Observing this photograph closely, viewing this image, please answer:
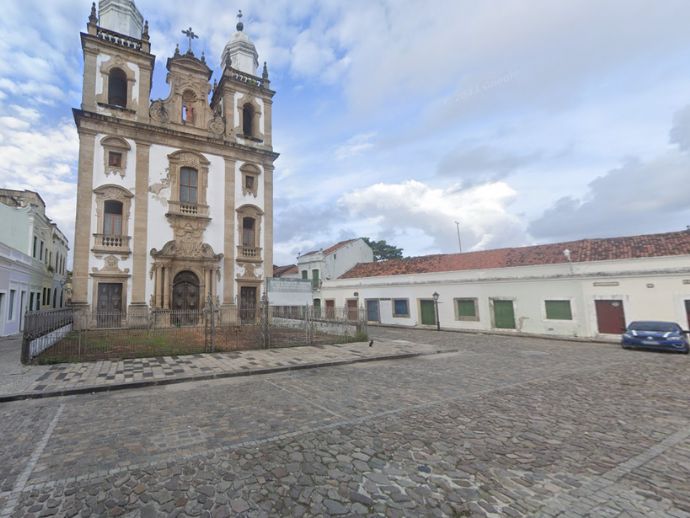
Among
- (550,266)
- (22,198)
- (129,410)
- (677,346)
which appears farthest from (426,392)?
(22,198)

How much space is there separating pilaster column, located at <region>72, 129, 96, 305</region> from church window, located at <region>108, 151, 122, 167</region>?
2.57 feet

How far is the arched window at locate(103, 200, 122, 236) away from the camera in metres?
18.5

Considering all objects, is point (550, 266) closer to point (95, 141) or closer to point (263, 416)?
point (263, 416)

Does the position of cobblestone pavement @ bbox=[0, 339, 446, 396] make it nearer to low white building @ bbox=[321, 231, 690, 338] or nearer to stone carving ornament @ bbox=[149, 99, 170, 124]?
low white building @ bbox=[321, 231, 690, 338]

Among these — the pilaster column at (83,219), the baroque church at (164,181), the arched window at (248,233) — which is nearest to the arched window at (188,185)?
the baroque church at (164,181)

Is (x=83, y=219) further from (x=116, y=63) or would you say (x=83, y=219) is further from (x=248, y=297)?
(x=248, y=297)

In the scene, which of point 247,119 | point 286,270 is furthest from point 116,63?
point 286,270

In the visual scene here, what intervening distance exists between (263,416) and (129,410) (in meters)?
2.33

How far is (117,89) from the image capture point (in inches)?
816

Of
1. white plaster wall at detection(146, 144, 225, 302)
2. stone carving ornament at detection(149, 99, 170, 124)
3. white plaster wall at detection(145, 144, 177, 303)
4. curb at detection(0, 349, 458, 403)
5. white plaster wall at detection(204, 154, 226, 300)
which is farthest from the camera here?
white plaster wall at detection(204, 154, 226, 300)

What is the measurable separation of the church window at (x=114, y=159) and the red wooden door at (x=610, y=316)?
25159 millimetres

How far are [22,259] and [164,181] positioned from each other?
27.1 ft

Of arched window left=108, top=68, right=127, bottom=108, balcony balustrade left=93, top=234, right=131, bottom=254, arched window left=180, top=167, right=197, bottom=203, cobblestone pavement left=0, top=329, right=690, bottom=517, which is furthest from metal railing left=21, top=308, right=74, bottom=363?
arched window left=108, top=68, right=127, bottom=108

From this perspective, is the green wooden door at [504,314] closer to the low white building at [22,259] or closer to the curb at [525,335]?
the curb at [525,335]
